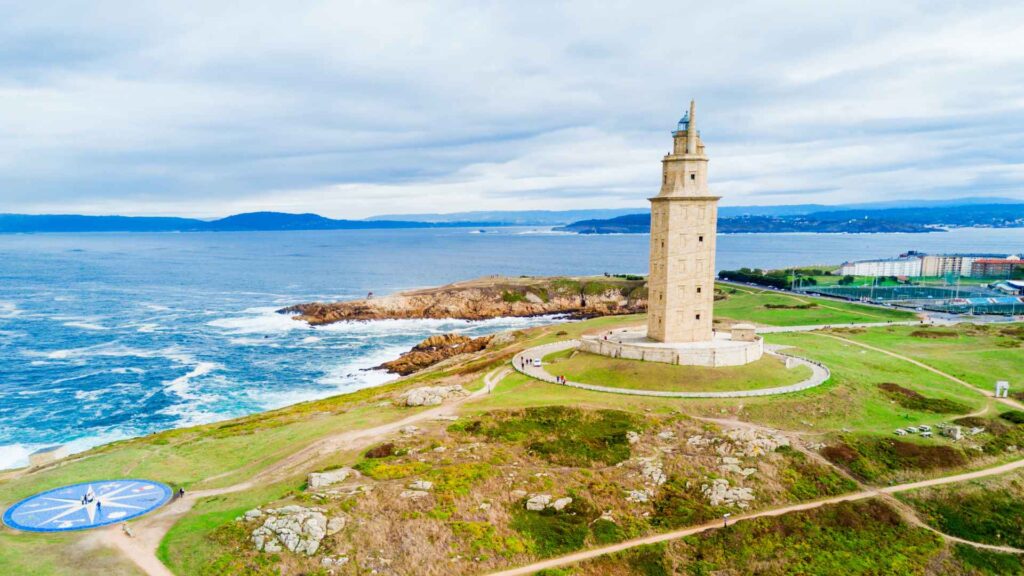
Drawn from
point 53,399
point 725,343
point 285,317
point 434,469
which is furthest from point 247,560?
point 285,317

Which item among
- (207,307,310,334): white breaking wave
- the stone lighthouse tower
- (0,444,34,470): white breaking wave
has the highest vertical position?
the stone lighthouse tower

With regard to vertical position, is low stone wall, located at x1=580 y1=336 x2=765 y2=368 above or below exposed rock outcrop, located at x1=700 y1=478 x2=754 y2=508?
above

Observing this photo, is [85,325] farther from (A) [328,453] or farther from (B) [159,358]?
(A) [328,453]

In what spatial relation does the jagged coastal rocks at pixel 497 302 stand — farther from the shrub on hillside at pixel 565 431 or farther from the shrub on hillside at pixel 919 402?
the shrub on hillside at pixel 565 431

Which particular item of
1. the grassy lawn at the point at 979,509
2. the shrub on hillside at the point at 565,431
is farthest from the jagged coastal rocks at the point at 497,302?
the grassy lawn at the point at 979,509

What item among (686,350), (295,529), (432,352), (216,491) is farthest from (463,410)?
(432,352)

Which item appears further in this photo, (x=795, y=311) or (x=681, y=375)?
(x=795, y=311)

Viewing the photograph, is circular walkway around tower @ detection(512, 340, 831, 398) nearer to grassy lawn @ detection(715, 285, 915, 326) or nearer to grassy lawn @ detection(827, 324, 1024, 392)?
grassy lawn @ detection(827, 324, 1024, 392)

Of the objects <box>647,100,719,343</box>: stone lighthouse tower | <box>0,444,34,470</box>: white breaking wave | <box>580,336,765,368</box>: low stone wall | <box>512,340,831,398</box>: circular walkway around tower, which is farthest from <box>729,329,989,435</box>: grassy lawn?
<box>0,444,34,470</box>: white breaking wave
